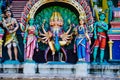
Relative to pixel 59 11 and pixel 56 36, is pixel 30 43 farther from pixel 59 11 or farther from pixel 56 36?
pixel 59 11

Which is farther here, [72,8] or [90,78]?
[72,8]

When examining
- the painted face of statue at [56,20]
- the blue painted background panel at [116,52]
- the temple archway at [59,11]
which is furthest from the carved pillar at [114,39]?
the painted face of statue at [56,20]

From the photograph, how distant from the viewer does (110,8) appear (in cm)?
1736

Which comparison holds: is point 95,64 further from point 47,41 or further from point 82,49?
point 47,41

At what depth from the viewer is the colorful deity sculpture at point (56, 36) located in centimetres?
1708

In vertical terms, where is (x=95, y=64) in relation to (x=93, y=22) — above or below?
below

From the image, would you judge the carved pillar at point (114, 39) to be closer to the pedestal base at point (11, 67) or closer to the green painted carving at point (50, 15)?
the green painted carving at point (50, 15)

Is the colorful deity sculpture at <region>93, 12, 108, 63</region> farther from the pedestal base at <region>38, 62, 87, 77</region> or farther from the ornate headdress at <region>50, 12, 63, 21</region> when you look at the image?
the ornate headdress at <region>50, 12, 63, 21</region>

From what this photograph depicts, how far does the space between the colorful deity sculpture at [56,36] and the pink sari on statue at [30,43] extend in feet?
1.43

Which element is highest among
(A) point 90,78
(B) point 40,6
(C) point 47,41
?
(B) point 40,6

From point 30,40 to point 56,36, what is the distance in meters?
0.84

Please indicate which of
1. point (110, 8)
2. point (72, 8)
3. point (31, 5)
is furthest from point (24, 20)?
point (110, 8)

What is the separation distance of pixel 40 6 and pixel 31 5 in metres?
0.29

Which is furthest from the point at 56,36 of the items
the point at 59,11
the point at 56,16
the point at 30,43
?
the point at 59,11
